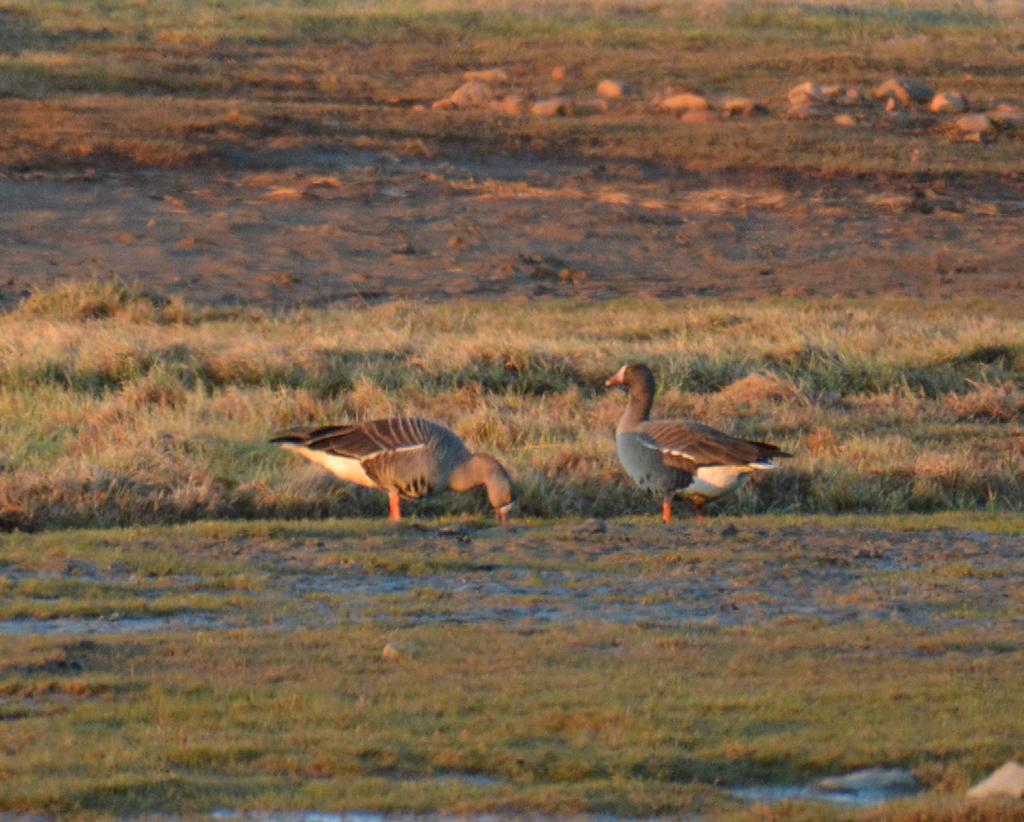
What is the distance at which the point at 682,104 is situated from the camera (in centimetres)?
3188

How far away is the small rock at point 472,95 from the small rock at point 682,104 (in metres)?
2.79

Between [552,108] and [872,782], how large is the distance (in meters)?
25.9

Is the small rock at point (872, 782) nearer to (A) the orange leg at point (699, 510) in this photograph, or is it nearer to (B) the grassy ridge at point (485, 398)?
(A) the orange leg at point (699, 510)

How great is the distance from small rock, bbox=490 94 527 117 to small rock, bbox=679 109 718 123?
2574mm

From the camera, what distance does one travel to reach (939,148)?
3012 centimetres

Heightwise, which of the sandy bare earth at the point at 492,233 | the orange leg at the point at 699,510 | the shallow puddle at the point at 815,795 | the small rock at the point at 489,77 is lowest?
the sandy bare earth at the point at 492,233

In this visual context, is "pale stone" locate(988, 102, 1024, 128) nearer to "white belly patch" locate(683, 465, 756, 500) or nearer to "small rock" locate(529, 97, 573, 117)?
"small rock" locate(529, 97, 573, 117)

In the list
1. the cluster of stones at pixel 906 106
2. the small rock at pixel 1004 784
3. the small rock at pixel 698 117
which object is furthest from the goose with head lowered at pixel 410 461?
the cluster of stones at pixel 906 106

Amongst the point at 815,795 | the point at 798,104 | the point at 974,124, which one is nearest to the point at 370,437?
the point at 815,795

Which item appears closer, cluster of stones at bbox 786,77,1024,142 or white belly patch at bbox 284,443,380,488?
white belly patch at bbox 284,443,380,488

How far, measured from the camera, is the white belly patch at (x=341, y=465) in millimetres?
10594

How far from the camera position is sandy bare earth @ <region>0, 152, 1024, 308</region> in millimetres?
22125

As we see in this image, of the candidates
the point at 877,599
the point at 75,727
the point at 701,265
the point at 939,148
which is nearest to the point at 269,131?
the point at 701,265

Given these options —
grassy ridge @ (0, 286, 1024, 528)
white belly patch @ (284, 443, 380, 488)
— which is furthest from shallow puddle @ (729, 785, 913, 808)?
grassy ridge @ (0, 286, 1024, 528)
